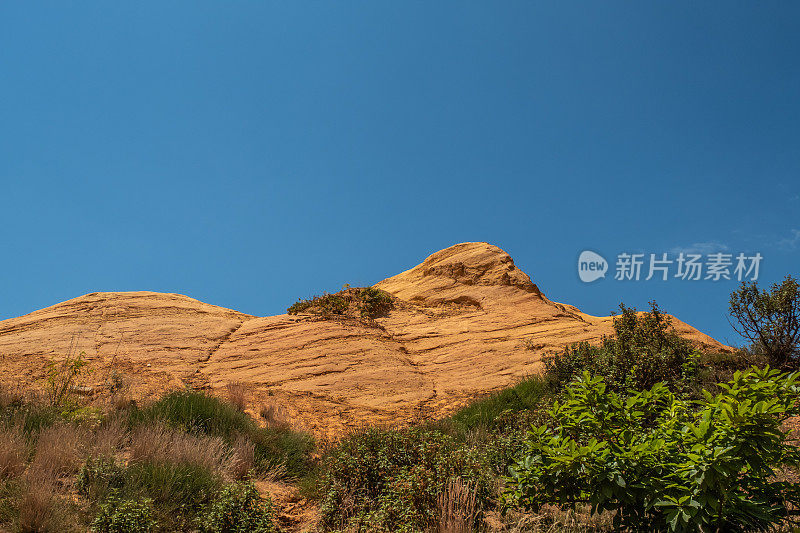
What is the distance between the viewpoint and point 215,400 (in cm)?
Answer: 933

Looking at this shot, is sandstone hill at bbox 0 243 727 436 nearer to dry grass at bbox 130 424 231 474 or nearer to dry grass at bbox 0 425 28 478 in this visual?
dry grass at bbox 130 424 231 474

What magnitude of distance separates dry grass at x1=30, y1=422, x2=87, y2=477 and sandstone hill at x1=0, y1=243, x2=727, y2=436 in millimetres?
2968

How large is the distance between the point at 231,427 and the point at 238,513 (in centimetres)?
285

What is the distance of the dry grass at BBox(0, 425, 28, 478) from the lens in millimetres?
6234

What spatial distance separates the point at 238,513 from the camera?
5953 millimetres

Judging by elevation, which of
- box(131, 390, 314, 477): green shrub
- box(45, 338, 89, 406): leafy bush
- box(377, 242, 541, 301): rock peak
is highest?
box(377, 242, 541, 301): rock peak

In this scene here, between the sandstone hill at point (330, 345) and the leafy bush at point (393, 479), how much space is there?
9.29 feet

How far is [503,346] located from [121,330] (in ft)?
36.8

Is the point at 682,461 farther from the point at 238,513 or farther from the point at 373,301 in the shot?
the point at 373,301

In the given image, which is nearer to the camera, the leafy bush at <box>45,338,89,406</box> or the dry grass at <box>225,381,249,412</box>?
the leafy bush at <box>45,338,89,406</box>

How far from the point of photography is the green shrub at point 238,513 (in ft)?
18.9

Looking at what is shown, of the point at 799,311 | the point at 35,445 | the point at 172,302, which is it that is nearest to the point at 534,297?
the point at 799,311

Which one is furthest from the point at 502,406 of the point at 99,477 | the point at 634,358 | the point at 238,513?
the point at 99,477

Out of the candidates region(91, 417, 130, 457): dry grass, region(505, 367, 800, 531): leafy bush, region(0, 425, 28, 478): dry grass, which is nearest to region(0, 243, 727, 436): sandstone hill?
region(91, 417, 130, 457): dry grass
